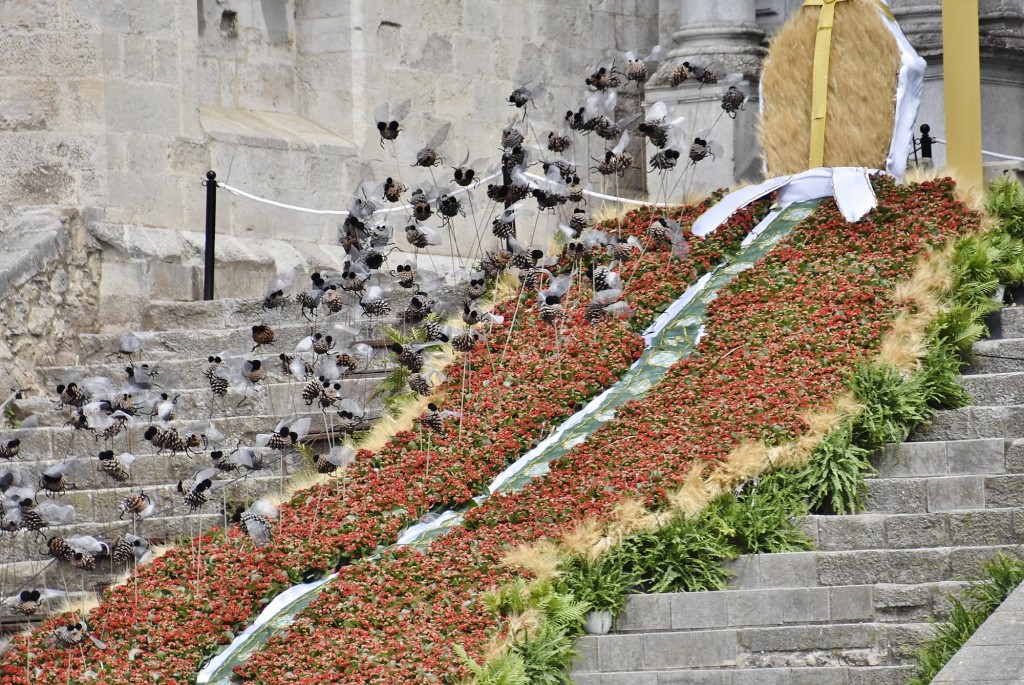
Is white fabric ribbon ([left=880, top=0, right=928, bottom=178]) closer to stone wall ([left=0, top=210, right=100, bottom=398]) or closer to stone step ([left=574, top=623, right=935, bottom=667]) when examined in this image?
stone step ([left=574, top=623, right=935, bottom=667])

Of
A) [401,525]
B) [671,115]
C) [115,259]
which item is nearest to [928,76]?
[671,115]

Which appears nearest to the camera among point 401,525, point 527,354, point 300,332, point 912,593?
point 912,593

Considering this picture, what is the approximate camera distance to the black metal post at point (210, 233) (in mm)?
13320

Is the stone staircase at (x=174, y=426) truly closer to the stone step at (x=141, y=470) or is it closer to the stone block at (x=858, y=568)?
the stone step at (x=141, y=470)

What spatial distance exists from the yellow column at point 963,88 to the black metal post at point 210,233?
4.66 metres

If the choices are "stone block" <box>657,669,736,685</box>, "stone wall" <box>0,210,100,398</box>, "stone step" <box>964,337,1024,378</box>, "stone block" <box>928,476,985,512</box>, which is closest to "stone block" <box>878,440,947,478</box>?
"stone block" <box>928,476,985,512</box>

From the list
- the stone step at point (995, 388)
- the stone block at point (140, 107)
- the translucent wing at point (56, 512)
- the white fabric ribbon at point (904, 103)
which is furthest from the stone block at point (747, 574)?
the stone block at point (140, 107)

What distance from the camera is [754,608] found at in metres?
8.53

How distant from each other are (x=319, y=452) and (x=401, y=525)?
1152 millimetres

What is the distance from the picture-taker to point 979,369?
10156 mm

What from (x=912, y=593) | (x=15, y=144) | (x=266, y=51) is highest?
(x=266, y=51)

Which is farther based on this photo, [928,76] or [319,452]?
[928,76]

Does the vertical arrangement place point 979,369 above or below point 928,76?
below

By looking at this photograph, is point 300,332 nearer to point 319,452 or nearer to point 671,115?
point 319,452
